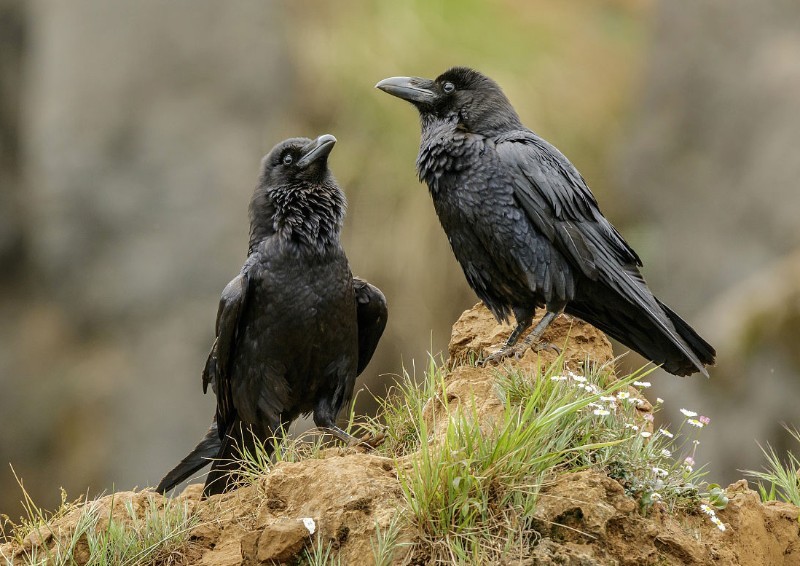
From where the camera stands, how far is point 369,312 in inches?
222

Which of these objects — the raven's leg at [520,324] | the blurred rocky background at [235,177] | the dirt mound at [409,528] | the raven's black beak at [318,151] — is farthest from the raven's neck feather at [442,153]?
the blurred rocky background at [235,177]

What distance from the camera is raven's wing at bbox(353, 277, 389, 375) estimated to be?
5.64 m

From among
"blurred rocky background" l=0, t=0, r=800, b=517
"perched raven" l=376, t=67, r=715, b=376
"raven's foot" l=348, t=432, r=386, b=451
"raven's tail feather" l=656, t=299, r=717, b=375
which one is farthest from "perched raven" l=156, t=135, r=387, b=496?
"blurred rocky background" l=0, t=0, r=800, b=517

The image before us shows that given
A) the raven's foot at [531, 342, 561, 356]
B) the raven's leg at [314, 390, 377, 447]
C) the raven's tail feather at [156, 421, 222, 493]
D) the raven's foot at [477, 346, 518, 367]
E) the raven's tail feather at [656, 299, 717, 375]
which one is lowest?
the raven's tail feather at [156, 421, 222, 493]

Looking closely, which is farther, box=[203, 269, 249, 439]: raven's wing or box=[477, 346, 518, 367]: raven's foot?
box=[203, 269, 249, 439]: raven's wing

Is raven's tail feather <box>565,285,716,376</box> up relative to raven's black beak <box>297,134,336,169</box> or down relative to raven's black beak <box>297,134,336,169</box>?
down

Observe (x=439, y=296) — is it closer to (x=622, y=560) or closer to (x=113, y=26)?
(x=113, y=26)

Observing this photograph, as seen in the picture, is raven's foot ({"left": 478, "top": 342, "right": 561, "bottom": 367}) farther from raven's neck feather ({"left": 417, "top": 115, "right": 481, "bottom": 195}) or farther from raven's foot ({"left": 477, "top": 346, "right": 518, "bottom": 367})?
raven's neck feather ({"left": 417, "top": 115, "right": 481, "bottom": 195})

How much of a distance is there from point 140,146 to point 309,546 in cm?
735

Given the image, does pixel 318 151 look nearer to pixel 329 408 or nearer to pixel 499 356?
pixel 329 408

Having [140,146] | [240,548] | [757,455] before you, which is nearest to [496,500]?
[240,548]

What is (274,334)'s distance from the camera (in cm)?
507

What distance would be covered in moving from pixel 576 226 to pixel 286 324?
1.41 m

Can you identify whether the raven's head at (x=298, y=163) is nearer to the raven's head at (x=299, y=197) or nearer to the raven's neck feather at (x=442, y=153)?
the raven's head at (x=299, y=197)
